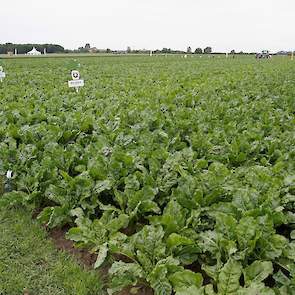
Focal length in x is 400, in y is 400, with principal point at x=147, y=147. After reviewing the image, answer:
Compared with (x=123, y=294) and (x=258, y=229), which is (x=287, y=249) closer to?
(x=258, y=229)

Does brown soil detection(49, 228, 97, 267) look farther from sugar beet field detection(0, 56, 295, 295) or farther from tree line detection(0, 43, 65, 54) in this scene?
tree line detection(0, 43, 65, 54)

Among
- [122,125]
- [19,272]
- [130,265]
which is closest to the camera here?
[130,265]

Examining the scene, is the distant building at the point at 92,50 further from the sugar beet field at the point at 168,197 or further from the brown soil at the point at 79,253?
the brown soil at the point at 79,253

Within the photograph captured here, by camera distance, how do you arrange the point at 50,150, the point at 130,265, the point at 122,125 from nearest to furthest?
1. the point at 130,265
2. the point at 50,150
3. the point at 122,125

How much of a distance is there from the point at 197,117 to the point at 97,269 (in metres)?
3.91

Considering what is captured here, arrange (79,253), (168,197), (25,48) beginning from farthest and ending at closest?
1. (25,48)
2. (168,197)
3. (79,253)

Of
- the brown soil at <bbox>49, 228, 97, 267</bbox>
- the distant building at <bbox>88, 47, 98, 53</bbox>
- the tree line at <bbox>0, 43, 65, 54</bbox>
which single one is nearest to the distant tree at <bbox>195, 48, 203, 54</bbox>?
the distant building at <bbox>88, 47, 98, 53</bbox>

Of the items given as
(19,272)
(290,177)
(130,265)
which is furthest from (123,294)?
(290,177)

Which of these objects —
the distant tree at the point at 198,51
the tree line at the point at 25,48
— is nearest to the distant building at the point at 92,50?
the tree line at the point at 25,48

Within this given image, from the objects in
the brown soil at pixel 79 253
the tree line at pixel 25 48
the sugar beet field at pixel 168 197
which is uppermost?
the tree line at pixel 25 48

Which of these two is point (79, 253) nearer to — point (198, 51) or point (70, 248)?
point (70, 248)

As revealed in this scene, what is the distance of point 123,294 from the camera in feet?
9.38

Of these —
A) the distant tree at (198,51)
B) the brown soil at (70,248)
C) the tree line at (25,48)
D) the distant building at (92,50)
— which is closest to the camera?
the brown soil at (70,248)

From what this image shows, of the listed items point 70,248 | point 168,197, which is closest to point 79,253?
point 70,248
